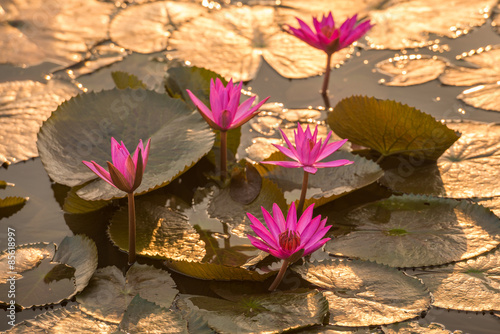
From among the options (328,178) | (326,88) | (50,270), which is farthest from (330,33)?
(50,270)

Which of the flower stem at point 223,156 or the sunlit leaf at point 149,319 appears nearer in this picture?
the sunlit leaf at point 149,319

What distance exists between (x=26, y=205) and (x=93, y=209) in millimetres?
261

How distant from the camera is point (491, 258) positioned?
1801mm

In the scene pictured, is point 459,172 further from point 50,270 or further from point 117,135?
point 50,270

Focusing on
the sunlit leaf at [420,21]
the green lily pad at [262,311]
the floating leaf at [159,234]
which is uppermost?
the sunlit leaf at [420,21]

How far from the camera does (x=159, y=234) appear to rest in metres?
1.89

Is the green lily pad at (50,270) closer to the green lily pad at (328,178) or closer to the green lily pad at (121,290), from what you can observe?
the green lily pad at (121,290)

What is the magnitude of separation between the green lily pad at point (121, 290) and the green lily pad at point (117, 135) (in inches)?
10.4

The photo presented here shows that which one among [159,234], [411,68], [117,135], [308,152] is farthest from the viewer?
[411,68]

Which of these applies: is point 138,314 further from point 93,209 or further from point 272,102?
point 272,102

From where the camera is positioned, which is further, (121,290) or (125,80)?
(125,80)

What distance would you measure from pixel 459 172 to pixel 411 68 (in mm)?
857

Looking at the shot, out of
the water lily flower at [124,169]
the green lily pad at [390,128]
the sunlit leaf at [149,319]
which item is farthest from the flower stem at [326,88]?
the sunlit leaf at [149,319]

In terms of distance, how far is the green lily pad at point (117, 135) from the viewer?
196 cm
